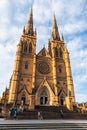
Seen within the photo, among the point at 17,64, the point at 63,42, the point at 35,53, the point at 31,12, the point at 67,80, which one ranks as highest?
the point at 31,12

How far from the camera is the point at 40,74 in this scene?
123 ft

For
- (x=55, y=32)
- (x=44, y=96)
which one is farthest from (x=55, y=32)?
(x=44, y=96)

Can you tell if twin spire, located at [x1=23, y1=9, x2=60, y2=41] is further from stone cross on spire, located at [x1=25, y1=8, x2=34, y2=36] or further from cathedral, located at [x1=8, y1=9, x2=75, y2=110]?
cathedral, located at [x1=8, y1=9, x2=75, y2=110]

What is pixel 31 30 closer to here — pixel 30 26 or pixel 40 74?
pixel 30 26

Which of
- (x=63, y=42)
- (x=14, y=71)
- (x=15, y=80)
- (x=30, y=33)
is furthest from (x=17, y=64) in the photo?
(x=63, y=42)

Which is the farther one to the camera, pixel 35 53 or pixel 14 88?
pixel 35 53

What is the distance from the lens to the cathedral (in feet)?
112

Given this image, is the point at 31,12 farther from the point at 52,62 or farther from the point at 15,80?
the point at 15,80

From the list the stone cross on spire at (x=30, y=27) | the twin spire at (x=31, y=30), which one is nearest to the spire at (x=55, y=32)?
the twin spire at (x=31, y=30)

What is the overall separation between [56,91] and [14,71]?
1127cm

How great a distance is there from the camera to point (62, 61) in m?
41.7

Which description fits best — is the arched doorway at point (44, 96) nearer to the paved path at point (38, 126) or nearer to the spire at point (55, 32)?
the spire at point (55, 32)

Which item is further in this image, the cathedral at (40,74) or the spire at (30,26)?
the spire at (30,26)

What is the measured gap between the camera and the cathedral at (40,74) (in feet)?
112
